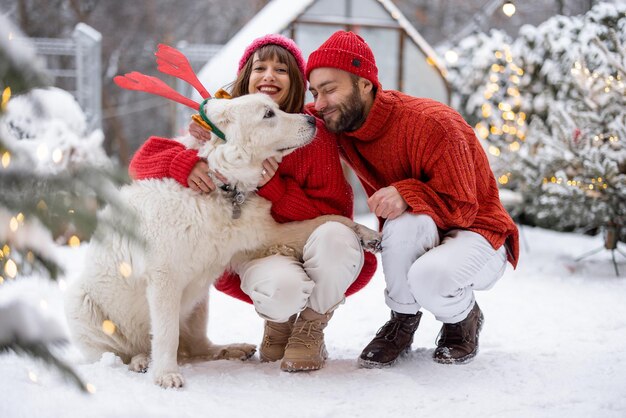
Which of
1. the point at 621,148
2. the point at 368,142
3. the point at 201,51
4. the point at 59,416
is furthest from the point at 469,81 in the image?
the point at 59,416

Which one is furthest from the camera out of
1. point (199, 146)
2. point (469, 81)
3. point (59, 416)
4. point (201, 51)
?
point (201, 51)

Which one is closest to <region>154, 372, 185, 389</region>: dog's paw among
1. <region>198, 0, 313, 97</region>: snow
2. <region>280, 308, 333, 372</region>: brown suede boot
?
<region>280, 308, 333, 372</region>: brown suede boot

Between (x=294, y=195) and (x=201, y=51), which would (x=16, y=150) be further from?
(x=201, y=51)

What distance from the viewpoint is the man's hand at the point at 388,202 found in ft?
7.43

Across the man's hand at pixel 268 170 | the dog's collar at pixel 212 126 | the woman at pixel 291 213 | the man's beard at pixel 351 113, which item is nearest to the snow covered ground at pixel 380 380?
the woman at pixel 291 213

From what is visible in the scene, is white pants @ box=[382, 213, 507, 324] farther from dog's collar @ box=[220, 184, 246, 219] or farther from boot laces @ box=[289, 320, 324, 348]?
dog's collar @ box=[220, 184, 246, 219]

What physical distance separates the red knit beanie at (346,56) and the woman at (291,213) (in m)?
0.24

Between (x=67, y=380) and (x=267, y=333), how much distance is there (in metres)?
1.53

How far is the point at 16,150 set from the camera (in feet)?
3.23

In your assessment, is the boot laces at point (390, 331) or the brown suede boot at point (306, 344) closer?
the brown suede boot at point (306, 344)

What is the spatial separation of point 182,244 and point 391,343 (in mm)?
943

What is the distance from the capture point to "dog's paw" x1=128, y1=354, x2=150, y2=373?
2288mm

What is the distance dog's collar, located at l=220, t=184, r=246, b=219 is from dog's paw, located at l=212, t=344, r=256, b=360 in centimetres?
62

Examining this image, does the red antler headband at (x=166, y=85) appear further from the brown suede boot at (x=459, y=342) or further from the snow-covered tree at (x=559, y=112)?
the snow-covered tree at (x=559, y=112)
